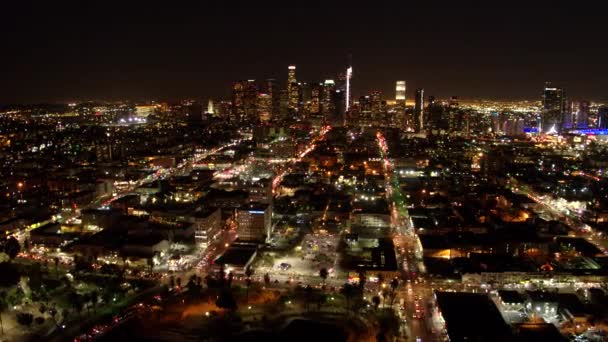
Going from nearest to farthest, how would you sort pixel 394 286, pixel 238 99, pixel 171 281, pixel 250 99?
pixel 394 286 < pixel 171 281 < pixel 250 99 < pixel 238 99

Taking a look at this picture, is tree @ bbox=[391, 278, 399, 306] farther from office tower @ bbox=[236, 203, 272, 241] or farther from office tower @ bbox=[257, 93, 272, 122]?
office tower @ bbox=[257, 93, 272, 122]

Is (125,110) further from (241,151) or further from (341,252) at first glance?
(341,252)

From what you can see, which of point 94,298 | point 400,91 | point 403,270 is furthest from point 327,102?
point 94,298

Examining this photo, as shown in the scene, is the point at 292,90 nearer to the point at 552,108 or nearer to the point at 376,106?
the point at 376,106

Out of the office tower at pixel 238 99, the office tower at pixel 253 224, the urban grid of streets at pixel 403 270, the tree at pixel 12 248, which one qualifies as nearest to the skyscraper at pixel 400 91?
the office tower at pixel 238 99

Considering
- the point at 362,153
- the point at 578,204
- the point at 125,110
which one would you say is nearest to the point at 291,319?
the point at 578,204

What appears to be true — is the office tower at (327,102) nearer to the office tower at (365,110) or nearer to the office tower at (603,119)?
the office tower at (365,110)
